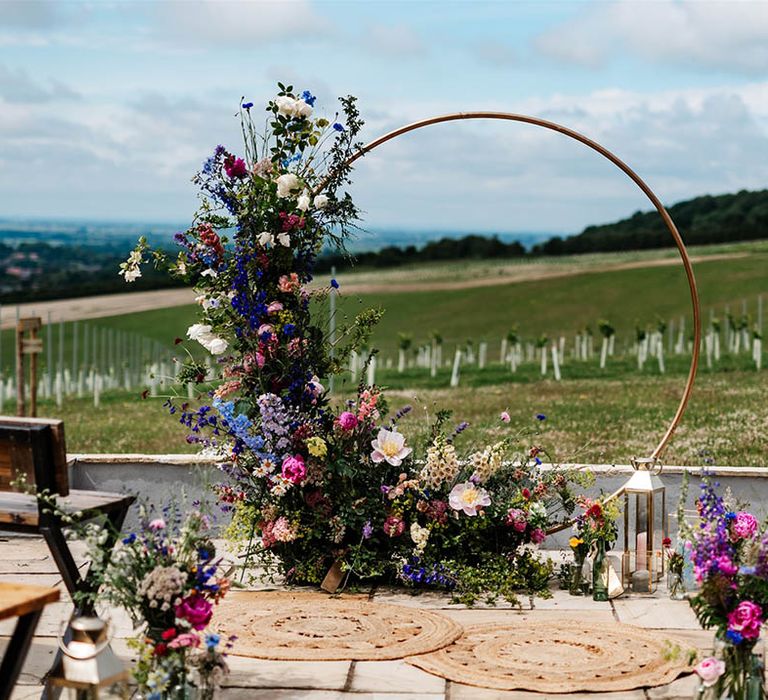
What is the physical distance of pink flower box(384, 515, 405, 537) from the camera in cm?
710

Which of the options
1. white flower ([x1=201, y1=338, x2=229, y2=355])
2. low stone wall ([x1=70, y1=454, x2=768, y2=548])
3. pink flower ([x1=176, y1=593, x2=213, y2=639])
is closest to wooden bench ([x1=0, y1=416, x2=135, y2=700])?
pink flower ([x1=176, y1=593, x2=213, y2=639])

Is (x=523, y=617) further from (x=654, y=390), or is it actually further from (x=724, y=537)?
(x=654, y=390)

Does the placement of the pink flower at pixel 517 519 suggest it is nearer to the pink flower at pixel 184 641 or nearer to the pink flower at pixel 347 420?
the pink flower at pixel 347 420

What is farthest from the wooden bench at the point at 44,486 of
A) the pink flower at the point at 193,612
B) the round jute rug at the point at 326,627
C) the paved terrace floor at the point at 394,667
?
the round jute rug at the point at 326,627

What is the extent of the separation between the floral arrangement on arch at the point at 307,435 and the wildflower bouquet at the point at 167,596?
2.24 metres

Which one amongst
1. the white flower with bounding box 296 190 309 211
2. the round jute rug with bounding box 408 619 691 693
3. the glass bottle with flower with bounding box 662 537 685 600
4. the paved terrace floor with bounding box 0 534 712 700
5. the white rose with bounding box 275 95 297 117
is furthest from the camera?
the white rose with bounding box 275 95 297 117

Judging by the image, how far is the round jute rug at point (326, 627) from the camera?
5906 mm

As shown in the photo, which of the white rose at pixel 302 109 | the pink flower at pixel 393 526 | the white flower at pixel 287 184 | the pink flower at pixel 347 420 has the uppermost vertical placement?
the white rose at pixel 302 109

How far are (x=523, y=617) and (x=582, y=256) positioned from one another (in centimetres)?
6729

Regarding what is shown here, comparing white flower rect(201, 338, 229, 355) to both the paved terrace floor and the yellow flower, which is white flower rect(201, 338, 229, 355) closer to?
the yellow flower

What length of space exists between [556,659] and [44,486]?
2.45 m

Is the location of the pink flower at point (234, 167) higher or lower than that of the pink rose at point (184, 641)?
A: higher

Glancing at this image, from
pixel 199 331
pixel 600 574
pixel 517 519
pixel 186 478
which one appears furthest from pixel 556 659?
pixel 186 478

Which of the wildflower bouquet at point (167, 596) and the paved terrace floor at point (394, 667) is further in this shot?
the paved terrace floor at point (394, 667)
